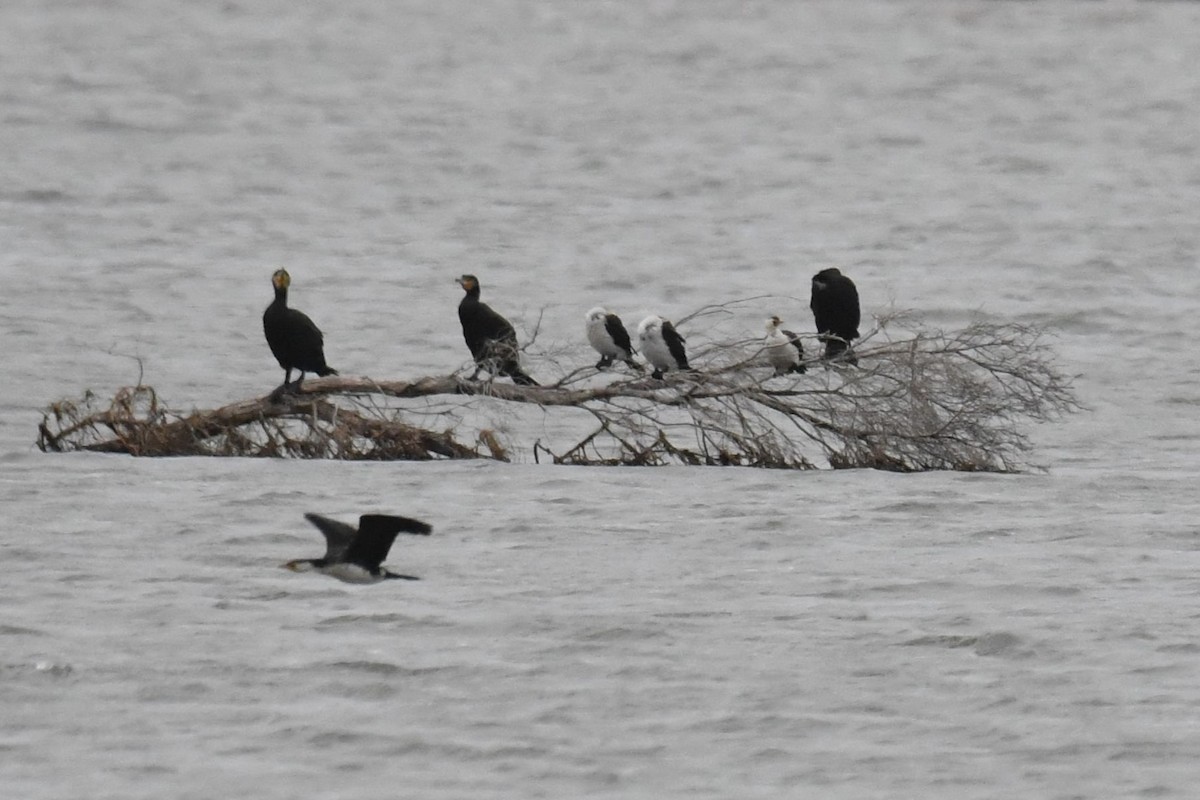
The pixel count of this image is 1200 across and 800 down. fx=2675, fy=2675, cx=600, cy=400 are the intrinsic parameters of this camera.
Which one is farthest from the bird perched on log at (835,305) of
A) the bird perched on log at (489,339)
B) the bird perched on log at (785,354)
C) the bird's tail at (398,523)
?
the bird's tail at (398,523)

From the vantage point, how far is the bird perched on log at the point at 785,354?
53.4 ft

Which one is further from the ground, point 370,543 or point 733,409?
point 370,543

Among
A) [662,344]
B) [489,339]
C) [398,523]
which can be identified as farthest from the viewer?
[489,339]

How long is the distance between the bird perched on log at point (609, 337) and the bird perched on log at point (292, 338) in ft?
5.82

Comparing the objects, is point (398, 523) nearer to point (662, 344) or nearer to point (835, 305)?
point (662, 344)

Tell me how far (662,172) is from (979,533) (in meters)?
43.6

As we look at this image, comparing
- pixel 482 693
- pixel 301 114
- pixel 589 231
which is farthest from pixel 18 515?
pixel 301 114

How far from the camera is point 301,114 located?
234ft

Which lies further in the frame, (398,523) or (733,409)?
(733,409)

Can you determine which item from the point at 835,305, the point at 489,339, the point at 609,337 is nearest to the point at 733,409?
the point at 609,337

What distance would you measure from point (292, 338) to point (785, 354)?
3038mm

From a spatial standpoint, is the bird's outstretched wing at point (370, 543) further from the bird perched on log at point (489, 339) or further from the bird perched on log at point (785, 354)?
the bird perched on log at point (785, 354)

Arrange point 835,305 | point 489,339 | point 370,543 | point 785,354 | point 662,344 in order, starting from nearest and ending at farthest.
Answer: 1. point 370,543
2. point 785,354
3. point 662,344
4. point 489,339
5. point 835,305

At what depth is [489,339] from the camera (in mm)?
16891
